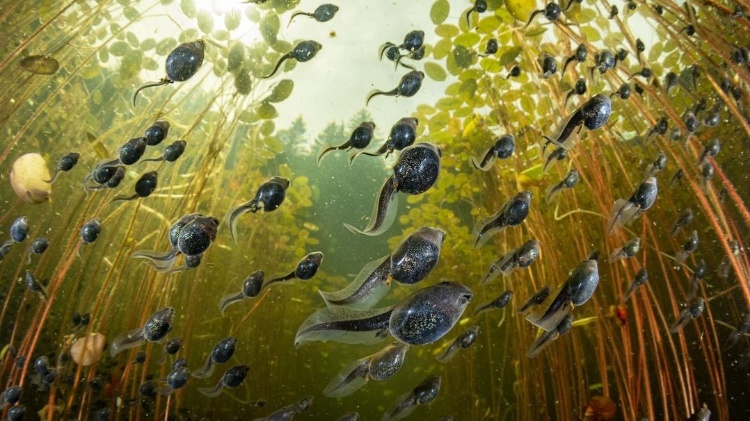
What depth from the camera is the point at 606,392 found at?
225 cm

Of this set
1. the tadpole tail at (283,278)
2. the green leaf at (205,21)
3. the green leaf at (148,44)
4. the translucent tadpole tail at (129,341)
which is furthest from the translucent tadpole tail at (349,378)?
the green leaf at (148,44)

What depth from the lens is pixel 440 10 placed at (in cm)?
287

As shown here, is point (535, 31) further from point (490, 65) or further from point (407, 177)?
point (407, 177)

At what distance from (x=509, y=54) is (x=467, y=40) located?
1.11 feet

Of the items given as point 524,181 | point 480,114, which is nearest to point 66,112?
point 480,114

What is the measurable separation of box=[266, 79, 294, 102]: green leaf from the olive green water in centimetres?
2

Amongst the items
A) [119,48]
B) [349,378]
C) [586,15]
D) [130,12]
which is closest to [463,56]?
[586,15]

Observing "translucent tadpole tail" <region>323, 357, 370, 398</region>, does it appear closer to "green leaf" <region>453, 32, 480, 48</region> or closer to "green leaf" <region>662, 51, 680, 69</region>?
"green leaf" <region>453, 32, 480, 48</region>

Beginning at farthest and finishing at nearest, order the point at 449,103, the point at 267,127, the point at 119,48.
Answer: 1. the point at 267,127
2. the point at 449,103
3. the point at 119,48

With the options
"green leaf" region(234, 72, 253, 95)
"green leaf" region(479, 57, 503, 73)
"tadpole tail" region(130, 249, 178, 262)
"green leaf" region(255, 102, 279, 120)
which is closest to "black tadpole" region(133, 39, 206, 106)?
"tadpole tail" region(130, 249, 178, 262)

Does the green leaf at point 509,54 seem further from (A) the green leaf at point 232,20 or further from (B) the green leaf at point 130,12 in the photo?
(B) the green leaf at point 130,12

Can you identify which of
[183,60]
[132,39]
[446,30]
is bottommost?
[446,30]

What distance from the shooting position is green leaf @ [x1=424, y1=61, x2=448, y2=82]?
10.1 feet

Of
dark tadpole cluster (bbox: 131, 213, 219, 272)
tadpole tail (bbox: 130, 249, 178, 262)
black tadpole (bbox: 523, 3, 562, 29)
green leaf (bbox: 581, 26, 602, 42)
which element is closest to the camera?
dark tadpole cluster (bbox: 131, 213, 219, 272)
